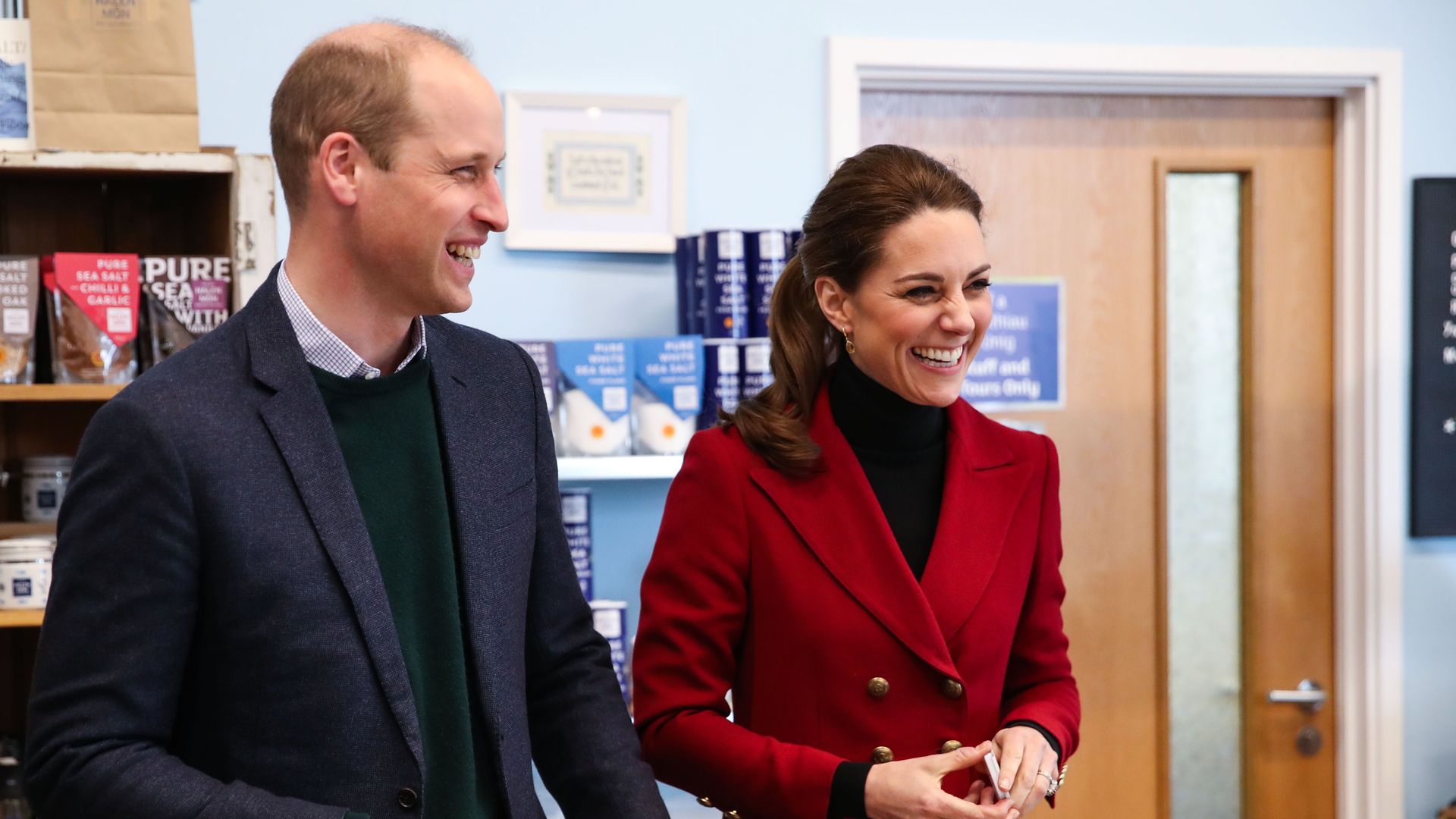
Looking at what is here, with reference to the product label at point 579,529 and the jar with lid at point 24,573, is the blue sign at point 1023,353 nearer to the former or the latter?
the product label at point 579,529

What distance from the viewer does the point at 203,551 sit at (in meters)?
0.99

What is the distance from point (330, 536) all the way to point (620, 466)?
114 centimetres

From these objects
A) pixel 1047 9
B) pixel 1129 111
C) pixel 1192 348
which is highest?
pixel 1047 9

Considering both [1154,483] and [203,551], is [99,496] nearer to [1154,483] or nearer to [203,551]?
[203,551]

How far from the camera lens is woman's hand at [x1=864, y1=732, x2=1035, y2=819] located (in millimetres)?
1269

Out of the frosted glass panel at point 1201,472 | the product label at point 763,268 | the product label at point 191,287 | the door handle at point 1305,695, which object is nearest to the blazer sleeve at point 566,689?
the product label at point 191,287

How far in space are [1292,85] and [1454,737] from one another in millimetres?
1393

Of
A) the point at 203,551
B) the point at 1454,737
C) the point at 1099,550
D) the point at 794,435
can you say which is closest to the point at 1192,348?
the point at 1099,550

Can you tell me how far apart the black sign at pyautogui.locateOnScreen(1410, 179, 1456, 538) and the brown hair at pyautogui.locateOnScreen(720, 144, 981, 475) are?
5.22 ft

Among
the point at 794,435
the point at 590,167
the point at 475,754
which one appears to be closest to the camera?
the point at 475,754

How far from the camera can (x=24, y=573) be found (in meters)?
1.83

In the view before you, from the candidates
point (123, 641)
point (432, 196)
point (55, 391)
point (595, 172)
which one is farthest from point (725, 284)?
point (123, 641)

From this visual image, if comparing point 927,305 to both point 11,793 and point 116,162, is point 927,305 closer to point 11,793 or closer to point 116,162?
point 116,162

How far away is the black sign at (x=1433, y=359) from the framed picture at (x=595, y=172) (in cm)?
151
